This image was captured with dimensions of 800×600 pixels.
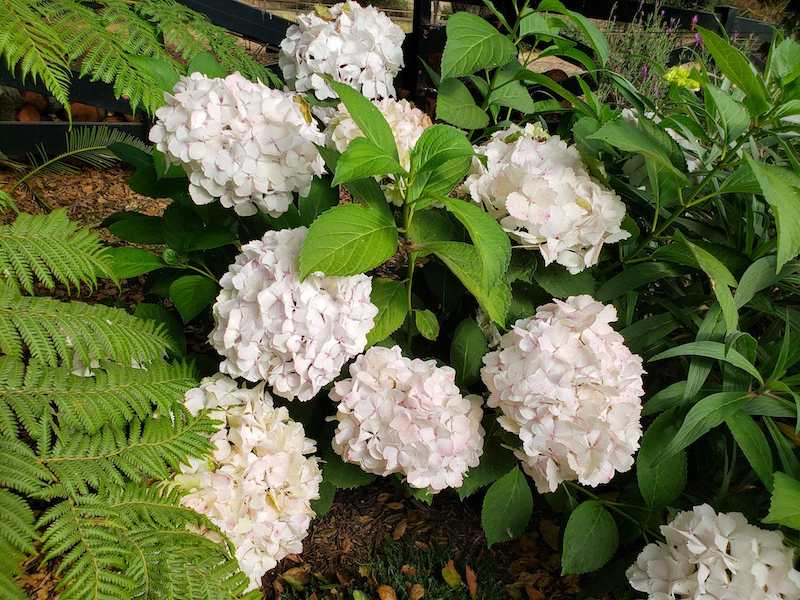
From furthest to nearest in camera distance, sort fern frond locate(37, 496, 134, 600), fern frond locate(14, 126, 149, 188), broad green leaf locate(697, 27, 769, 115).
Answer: fern frond locate(14, 126, 149, 188), broad green leaf locate(697, 27, 769, 115), fern frond locate(37, 496, 134, 600)

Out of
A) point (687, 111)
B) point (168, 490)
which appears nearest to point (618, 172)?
point (687, 111)

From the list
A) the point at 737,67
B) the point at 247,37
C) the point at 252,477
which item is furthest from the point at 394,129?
the point at 247,37

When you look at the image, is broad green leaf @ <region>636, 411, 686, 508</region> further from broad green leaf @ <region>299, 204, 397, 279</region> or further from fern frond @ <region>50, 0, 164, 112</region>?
fern frond @ <region>50, 0, 164, 112</region>

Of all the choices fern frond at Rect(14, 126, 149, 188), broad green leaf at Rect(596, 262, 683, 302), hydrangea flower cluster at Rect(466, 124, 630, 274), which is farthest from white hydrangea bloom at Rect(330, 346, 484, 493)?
fern frond at Rect(14, 126, 149, 188)

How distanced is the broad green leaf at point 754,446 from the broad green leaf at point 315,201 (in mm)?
862

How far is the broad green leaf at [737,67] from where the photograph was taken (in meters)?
0.99

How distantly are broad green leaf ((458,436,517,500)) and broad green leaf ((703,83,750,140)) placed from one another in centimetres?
75

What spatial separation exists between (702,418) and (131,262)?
3.64 feet

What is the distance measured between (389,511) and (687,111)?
4.01 feet

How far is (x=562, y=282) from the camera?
1.24 m

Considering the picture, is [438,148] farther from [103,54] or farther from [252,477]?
[103,54]

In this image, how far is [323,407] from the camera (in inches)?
53.2

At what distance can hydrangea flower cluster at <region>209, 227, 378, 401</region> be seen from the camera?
0.98 meters

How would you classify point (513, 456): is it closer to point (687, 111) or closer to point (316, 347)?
point (316, 347)
